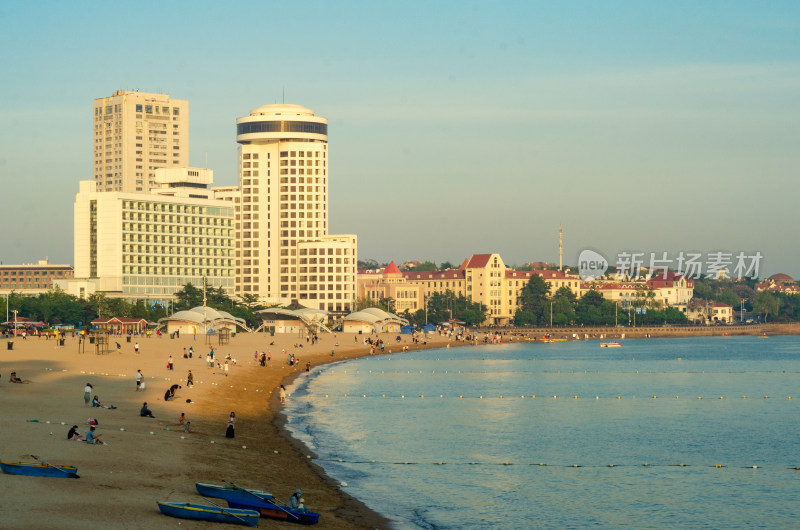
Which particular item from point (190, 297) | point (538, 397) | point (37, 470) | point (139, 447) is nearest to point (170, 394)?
point (139, 447)

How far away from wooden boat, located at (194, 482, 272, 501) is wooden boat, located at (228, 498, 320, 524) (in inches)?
10.7

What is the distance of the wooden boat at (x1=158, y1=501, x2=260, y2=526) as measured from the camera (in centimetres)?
2966

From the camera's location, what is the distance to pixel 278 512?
103 feet

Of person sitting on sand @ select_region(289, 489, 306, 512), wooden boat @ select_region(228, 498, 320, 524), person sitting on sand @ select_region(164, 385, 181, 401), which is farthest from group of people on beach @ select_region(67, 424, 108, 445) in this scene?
person sitting on sand @ select_region(164, 385, 181, 401)

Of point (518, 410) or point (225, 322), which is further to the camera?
point (225, 322)

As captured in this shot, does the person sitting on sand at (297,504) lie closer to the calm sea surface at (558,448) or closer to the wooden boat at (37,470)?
the calm sea surface at (558,448)

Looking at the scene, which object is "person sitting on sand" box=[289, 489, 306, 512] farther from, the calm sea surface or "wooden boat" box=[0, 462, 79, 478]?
"wooden boat" box=[0, 462, 79, 478]

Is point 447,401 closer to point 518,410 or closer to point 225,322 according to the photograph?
point 518,410

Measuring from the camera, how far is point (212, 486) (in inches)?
1304

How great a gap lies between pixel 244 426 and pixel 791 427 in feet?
117

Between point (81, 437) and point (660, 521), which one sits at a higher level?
point (81, 437)

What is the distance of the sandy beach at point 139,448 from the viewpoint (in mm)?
29609

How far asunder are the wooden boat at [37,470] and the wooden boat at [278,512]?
5893 millimetres

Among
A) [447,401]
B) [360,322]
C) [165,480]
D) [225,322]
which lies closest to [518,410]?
[447,401]
